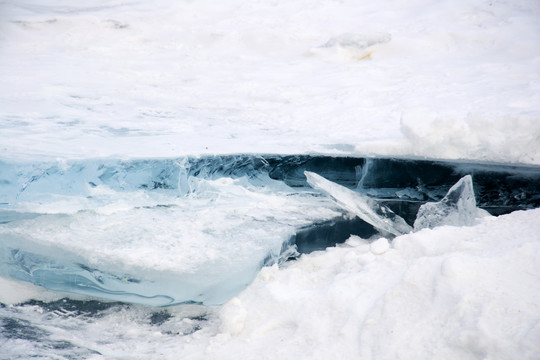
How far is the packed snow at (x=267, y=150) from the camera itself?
4.02 ft

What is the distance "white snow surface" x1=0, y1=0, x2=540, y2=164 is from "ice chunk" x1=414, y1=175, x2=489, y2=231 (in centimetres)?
20

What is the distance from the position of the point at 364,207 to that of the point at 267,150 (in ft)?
2.10

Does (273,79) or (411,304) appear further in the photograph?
(273,79)

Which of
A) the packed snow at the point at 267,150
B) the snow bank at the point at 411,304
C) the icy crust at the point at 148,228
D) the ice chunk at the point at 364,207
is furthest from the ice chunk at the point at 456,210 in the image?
the icy crust at the point at 148,228

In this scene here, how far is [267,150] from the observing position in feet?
8.01

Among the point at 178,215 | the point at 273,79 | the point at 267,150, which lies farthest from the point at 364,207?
the point at 273,79

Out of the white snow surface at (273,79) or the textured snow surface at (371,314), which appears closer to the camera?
the textured snow surface at (371,314)

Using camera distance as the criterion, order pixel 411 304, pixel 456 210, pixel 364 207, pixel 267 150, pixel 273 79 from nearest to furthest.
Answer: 1. pixel 411 304
2. pixel 456 210
3. pixel 364 207
4. pixel 267 150
5. pixel 273 79

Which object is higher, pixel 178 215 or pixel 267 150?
pixel 267 150

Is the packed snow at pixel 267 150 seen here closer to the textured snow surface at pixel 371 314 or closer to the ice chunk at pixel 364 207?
the textured snow surface at pixel 371 314

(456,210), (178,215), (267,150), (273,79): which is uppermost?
(273,79)

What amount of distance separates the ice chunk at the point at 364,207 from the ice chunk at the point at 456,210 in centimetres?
16

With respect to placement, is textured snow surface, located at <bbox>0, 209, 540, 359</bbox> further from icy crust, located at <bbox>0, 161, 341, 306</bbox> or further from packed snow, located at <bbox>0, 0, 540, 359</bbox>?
icy crust, located at <bbox>0, 161, 341, 306</bbox>

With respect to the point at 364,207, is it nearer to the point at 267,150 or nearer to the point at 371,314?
the point at 267,150
